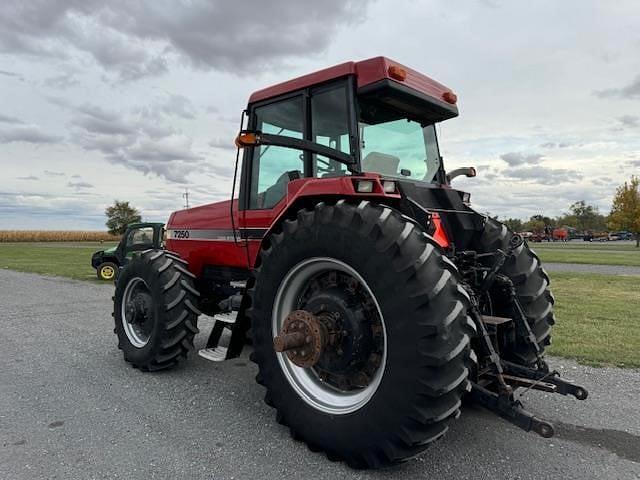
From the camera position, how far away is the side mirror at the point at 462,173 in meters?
4.69

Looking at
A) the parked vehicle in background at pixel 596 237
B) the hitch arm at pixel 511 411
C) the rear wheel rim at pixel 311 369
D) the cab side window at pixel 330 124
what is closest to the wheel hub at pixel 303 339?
the rear wheel rim at pixel 311 369

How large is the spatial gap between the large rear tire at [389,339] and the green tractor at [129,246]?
1157cm

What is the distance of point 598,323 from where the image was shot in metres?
7.05

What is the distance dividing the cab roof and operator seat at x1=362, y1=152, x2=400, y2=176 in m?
0.55

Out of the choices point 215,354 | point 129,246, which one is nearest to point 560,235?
point 129,246

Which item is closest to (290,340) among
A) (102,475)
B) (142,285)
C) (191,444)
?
(191,444)

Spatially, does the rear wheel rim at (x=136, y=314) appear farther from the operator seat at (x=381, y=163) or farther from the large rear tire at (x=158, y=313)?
the operator seat at (x=381, y=163)

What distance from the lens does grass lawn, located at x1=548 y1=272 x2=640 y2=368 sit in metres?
5.34

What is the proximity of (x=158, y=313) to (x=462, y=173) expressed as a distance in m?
3.45

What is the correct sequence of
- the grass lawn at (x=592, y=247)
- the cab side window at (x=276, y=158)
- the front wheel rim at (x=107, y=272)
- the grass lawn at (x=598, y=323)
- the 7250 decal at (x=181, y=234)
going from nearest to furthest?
1. the cab side window at (x=276, y=158)
2. the grass lawn at (x=598, y=323)
3. the 7250 decal at (x=181, y=234)
4. the front wheel rim at (x=107, y=272)
5. the grass lawn at (x=592, y=247)

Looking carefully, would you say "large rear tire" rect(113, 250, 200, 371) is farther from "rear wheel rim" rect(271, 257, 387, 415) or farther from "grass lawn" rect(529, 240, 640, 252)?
"grass lawn" rect(529, 240, 640, 252)

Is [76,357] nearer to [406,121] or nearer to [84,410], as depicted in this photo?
[84,410]

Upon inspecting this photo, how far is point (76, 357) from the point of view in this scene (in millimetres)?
5355

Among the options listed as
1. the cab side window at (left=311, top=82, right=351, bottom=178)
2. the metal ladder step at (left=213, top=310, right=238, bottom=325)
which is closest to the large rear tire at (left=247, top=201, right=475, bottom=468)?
the cab side window at (left=311, top=82, right=351, bottom=178)
